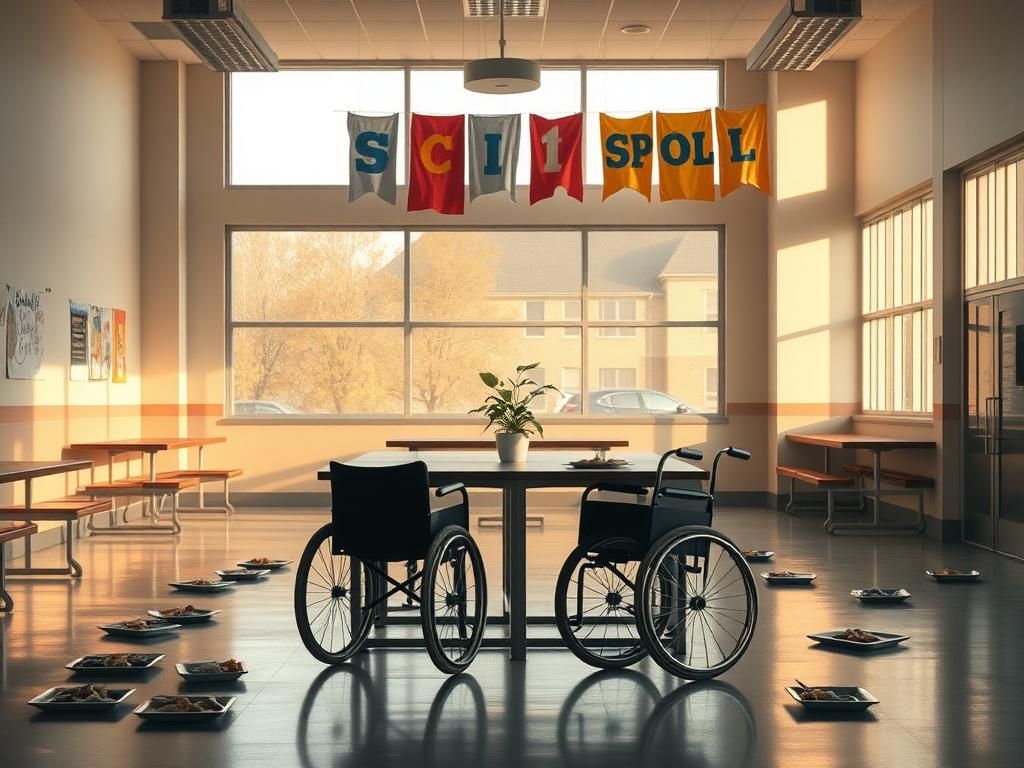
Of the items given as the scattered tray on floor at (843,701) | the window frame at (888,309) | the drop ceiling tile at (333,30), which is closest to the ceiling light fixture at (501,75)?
the drop ceiling tile at (333,30)

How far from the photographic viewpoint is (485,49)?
10312 millimetres

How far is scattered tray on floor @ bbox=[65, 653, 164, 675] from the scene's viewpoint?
4.29m

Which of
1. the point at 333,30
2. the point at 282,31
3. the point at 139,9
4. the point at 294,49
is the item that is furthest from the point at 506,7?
the point at 294,49

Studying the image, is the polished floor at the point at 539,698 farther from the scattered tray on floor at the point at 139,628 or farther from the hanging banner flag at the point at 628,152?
the hanging banner flag at the point at 628,152

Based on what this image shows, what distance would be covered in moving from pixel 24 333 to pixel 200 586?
2.65 meters

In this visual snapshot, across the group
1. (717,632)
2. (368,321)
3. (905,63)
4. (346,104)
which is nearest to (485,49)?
(346,104)

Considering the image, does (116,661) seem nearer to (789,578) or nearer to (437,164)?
(789,578)

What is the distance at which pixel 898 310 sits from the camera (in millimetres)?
9484

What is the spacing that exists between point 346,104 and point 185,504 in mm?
3932

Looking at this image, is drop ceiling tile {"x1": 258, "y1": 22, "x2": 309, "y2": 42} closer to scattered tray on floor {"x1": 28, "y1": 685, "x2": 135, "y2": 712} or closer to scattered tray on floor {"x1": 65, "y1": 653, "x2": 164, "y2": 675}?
scattered tray on floor {"x1": 65, "y1": 653, "x2": 164, "y2": 675}

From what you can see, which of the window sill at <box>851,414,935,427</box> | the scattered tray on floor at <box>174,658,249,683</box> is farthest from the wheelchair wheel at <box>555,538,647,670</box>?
the window sill at <box>851,414,935,427</box>

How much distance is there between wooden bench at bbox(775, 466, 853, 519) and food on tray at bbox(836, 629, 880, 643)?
13.3ft

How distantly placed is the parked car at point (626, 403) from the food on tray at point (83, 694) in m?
7.16

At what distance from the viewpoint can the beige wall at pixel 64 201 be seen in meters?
7.58
